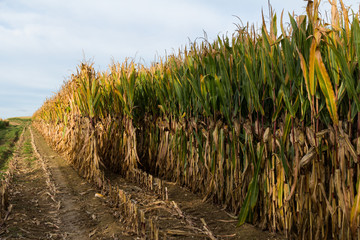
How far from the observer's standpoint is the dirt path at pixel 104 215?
3070 mm

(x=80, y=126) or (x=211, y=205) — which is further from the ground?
(x=80, y=126)

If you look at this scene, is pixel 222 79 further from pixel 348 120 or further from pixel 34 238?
pixel 34 238

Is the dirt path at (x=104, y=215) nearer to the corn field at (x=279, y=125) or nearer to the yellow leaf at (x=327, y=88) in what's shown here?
the corn field at (x=279, y=125)

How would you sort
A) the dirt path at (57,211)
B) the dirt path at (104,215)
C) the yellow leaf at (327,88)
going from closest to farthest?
the yellow leaf at (327,88)
the dirt path at (104,215)
the dirt path at (57,211)

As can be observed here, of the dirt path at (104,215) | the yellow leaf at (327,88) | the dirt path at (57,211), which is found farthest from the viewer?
the dirt path at (57,211)

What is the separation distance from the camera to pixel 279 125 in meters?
2.83

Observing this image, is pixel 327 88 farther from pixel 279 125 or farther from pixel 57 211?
pixel 57 211

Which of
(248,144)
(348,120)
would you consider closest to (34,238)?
(248,144)

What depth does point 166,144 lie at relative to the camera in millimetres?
4902

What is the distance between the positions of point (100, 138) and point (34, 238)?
2.73 metres

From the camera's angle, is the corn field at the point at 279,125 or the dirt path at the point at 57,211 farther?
the dirt path at the point at 57,211

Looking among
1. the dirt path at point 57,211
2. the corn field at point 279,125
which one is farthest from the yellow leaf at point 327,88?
the dirt path at point 57,211

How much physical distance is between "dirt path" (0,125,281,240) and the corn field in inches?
9.7

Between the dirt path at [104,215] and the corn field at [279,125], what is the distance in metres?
0.25
